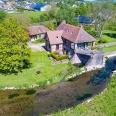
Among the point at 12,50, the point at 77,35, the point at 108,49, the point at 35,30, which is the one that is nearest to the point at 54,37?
the point at 77,35

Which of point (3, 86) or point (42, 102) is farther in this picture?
point (3, 86)

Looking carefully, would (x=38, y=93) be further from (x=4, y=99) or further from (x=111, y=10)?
(x=111, y=10)

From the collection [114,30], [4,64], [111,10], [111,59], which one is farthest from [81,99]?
[114,30]

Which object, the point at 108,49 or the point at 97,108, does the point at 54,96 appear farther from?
the point at 108,49

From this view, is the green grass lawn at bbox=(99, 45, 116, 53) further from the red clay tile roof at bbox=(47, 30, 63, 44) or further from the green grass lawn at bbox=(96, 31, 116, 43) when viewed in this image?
the red clay tile roof at bbox=(47, 30, 63, 44)

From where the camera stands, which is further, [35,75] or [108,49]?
[108,49]

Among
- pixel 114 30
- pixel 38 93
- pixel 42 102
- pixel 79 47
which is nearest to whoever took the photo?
pixel 42 102

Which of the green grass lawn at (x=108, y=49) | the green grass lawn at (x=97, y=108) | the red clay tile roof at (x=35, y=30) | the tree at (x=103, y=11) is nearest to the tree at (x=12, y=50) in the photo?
the green grass lawn at (x=97, y=108)

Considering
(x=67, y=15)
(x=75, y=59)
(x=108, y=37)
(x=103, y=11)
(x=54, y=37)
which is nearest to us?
(x=75, y=59)
